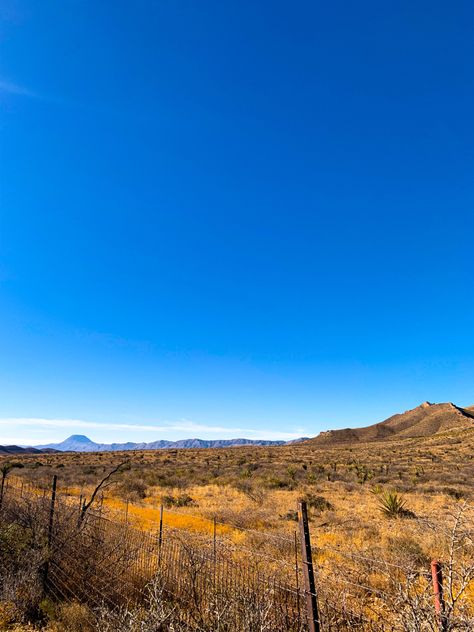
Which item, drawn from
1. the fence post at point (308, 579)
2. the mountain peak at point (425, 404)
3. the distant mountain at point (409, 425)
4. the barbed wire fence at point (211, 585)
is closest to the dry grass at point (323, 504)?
the barbed wire fence at point (211, 585)

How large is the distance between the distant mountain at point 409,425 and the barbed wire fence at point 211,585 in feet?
304

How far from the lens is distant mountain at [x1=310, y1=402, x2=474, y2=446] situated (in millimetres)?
94500

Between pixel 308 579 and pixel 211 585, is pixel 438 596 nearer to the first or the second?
pixel 308 579

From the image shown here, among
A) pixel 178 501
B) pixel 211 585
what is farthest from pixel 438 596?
pixel 178 501

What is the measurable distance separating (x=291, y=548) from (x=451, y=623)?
952 centimetres

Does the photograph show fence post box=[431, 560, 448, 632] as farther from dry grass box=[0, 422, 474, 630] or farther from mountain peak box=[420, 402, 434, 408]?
mountain peak box=[420, 402, 434, 408]

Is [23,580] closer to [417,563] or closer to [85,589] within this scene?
[85,589]

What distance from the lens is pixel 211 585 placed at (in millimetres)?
6094

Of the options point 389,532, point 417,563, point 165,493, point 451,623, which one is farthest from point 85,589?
point 165,493

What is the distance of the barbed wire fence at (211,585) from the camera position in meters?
4.38

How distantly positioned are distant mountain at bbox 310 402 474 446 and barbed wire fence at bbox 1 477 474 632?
304 feet

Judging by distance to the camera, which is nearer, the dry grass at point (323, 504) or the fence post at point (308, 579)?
the fence post at point (308, 579)

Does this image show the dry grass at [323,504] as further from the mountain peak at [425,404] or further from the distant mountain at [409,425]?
the mountain peak at [425,404]

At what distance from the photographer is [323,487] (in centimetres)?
2673
